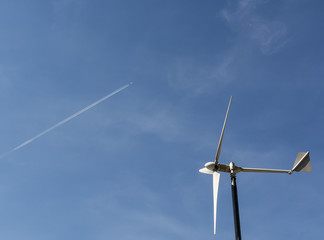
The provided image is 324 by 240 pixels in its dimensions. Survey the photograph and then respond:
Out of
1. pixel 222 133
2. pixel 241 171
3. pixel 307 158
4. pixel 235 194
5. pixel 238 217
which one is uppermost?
pixel 222 133

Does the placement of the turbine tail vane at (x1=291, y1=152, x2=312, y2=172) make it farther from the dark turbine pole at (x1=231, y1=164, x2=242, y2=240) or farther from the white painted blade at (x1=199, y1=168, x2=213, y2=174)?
the white painted blade at (x1=199, y1=168, x2=213, y2=174)

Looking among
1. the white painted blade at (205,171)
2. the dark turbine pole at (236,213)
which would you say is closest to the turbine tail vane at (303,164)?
the dark turbine pole at (236,213)

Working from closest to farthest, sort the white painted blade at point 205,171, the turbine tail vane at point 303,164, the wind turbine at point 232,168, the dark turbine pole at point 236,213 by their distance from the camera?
1. the dark turbine pole at point 236,213
2. the wind turbine at point 232,168
3. the turbine tail vane at point 303,164
4. the white painted blade at point 205,171

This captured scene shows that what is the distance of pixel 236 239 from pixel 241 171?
859cm

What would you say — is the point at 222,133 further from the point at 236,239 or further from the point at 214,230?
the point at 236,239

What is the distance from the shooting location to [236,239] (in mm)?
24531

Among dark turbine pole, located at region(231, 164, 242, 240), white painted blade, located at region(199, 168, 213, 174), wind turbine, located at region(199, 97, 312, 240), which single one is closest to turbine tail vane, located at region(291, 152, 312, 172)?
wind turbine, located at region(199, 97, 312, 240)

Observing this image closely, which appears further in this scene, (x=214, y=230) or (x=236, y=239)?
(x=214, y=230)

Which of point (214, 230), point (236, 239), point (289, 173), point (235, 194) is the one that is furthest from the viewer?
point (289, 173)

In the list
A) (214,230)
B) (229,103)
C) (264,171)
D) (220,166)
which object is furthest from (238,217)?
(229,103)

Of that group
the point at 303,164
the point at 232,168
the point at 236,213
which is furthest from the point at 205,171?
the point at 303,164

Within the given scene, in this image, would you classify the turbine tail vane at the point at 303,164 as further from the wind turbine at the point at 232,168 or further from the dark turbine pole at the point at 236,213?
the dark turbine pole at the point at 236,213

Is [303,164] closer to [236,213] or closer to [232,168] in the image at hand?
[232,168]

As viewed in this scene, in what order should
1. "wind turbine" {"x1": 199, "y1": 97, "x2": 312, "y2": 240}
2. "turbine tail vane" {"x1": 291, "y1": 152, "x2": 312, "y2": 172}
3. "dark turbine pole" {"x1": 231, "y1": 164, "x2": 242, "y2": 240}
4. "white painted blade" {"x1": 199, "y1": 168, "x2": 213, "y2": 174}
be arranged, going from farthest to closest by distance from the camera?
Result: "white painted blade" {"x1": 199, "y1": 168, "x2": 213, "y2": 174}
"turbine tail vane" {"x1": 291, "y1": 152, "x2": 312, "y2": 172}
"wind turbine" {"x1": 199, "y1": 97, "x2": 312, "y2": 240}
"dark turbine pole" {"x1": 231, "y1": 164, "x2": 242, "y2": 240}
